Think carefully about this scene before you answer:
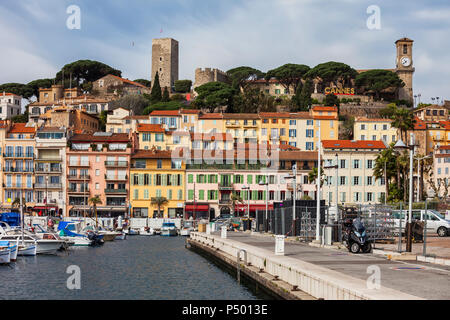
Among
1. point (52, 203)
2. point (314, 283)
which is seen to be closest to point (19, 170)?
point (52, 203)

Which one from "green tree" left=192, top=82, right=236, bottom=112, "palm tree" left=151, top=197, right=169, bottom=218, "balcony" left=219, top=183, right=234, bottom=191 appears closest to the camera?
"palm tree" left=151, top=197, right=169, bottom=218

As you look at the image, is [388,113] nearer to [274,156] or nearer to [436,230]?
[274,156]

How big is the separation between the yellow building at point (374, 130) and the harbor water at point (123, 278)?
72.6 meters

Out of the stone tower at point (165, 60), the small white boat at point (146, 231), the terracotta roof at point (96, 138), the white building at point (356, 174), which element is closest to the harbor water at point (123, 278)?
the small white boat at point (146, 231)

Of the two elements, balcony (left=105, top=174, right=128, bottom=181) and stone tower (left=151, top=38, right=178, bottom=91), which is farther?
stone tower (left=151, top=38, right=178, bottom=91)

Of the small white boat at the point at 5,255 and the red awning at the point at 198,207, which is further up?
the red awning at the point at 198,207

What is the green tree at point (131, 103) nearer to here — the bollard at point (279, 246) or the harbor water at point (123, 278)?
the harbor water at point (123, 278)

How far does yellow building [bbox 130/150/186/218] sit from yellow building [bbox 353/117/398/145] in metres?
38.5

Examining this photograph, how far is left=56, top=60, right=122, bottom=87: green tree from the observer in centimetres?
17862

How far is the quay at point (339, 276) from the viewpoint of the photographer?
643 inches

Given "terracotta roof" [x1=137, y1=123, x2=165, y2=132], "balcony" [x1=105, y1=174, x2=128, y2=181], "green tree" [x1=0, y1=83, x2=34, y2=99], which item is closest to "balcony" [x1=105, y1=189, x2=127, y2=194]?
"balcony" [x1=105, y1=174, x2=128, y2=181]

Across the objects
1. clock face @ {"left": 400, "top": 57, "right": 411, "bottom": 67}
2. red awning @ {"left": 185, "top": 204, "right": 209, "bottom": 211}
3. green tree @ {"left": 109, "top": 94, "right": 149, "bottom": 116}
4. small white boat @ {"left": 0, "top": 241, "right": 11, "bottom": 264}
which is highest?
clock face @ {"left": 400, "top": 57, "right": 411, "bottom": 67}

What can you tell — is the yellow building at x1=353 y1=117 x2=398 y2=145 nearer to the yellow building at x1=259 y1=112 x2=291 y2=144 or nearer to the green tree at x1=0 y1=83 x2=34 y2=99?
the yellow building at x1=259 y1=112 x2=291 y2=144

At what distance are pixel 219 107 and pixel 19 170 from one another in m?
55.0
